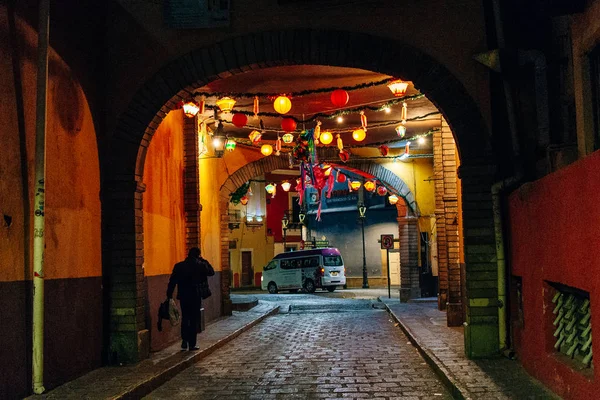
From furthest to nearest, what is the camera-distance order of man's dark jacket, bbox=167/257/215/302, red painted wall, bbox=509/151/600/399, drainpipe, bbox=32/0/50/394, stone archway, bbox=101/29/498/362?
man's dark jacket, bbox=167/257/215/302 → stone archway, bbox=101/29/498/362 → drainpipe, bbox=32/0/50/394 → red painted wall, bbox=509/151/600/399

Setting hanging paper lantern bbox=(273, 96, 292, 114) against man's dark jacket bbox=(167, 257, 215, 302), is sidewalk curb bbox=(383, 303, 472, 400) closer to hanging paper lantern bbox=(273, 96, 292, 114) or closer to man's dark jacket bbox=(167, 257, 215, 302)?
man's dark jacket bbox=(167, 257, 215, 302)

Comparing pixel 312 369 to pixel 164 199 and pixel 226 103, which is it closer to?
pixel 164 199

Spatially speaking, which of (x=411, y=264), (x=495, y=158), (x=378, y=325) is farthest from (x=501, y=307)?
(x=411, y=264)

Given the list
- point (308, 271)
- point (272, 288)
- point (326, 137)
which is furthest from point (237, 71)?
point (272, 288)

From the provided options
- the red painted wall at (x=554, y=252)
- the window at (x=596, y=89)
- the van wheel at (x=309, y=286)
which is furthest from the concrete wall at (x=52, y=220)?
the van wheel at (x=309, y=286)

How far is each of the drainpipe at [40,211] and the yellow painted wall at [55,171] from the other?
0.16 metres

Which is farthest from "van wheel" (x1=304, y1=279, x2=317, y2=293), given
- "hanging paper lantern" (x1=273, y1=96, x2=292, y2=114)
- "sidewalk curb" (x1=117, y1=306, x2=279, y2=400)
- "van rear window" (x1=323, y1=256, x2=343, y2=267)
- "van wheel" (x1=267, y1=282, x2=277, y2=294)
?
"hanging paper lantern" (x1=273, y1=96, x2=292, y2=114)

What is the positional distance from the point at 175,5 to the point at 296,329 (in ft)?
28.2

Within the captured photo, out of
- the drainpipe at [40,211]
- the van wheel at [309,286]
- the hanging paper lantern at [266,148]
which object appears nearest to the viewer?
the drainpipe at [40,211]

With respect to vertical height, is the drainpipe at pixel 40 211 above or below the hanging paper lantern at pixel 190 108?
below

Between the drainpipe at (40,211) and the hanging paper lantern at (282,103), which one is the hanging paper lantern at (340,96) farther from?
the drainpipe at (40,211)

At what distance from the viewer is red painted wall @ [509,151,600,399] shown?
5441mm

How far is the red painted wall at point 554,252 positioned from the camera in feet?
17.9

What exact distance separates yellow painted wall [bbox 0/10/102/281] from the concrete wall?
0.01 metres
